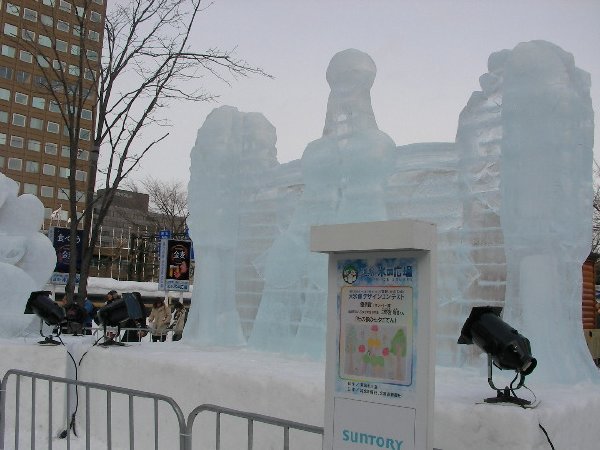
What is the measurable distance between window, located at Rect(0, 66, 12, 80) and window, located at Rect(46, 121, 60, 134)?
4996mm

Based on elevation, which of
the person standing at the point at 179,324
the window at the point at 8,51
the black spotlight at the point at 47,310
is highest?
the window at the point at 8,51

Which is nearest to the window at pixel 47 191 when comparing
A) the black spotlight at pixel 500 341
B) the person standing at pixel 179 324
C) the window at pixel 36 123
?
the window at pixel 36 123

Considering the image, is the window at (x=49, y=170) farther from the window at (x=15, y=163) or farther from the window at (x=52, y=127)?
the window at (x=52, y=127)

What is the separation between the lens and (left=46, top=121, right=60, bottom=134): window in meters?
55.7

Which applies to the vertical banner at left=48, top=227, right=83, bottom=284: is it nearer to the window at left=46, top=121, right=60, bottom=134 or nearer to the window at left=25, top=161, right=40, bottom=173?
the window at left=25, top=161, right=40, bottom=173

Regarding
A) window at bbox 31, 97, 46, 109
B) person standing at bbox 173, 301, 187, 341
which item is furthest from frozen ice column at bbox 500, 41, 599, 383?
window at bbox 31, 97, 46, 109

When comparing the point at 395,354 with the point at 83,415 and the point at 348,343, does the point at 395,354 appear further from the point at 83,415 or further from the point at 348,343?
the point at 83,415

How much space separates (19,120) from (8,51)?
552 cm

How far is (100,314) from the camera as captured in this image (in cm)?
687

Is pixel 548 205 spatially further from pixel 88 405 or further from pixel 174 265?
pixel 174 265

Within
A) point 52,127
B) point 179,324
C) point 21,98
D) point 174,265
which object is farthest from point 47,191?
point 179,324

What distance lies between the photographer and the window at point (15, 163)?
53.5 metres

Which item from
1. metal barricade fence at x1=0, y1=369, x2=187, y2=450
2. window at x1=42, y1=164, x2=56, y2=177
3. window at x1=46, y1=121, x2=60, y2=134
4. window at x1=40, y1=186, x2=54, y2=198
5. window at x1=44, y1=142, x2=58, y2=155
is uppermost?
window at x1=46, y1=121, x2=60, y2=134

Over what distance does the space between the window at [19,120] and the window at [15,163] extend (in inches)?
114
